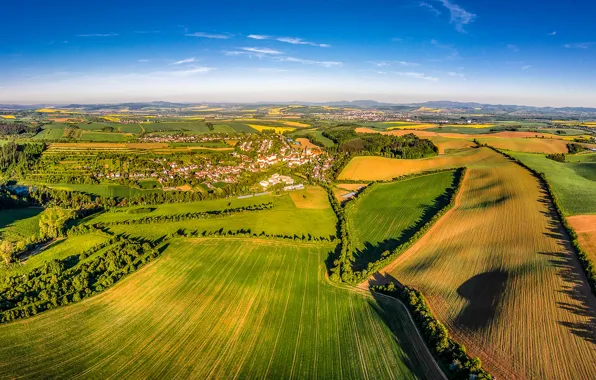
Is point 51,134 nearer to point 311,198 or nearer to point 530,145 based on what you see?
point 311,198

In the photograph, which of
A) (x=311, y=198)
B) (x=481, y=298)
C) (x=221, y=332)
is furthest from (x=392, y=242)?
(x=221, y=332)

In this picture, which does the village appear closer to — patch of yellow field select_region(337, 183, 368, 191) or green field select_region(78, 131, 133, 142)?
patch of yellow field select_region(337, 183, 368, 191)

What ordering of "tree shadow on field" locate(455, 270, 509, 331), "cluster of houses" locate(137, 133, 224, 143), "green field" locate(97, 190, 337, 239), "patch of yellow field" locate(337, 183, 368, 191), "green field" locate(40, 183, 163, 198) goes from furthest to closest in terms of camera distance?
"cluster of houses" locate(137, 133, 224, 143)
"patch of yellow field" locate(337, 183, 368, 191)
"green field" locate(40, 183, 163, 198)
"green field" locate(97, 190, 337, 239)
"tree shadow on field" locate(455, 270, 509, 331)

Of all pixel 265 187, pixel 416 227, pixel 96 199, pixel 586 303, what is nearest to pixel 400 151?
pixel 265 187

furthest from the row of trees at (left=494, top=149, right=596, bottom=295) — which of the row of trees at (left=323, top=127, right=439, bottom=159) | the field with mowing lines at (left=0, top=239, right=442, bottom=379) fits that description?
the row of trees at (left=323, top=127, right=439, bottom=159)

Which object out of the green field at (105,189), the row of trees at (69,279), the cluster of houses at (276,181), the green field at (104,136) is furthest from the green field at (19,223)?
the green field at (104,136)

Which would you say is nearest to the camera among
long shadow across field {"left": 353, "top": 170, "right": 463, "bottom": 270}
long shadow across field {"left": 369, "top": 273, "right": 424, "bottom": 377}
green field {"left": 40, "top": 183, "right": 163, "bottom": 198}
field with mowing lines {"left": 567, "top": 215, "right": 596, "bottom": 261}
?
long shadow across field {"left": 369, "top": 273, "right": 424, "bottom": 377}
